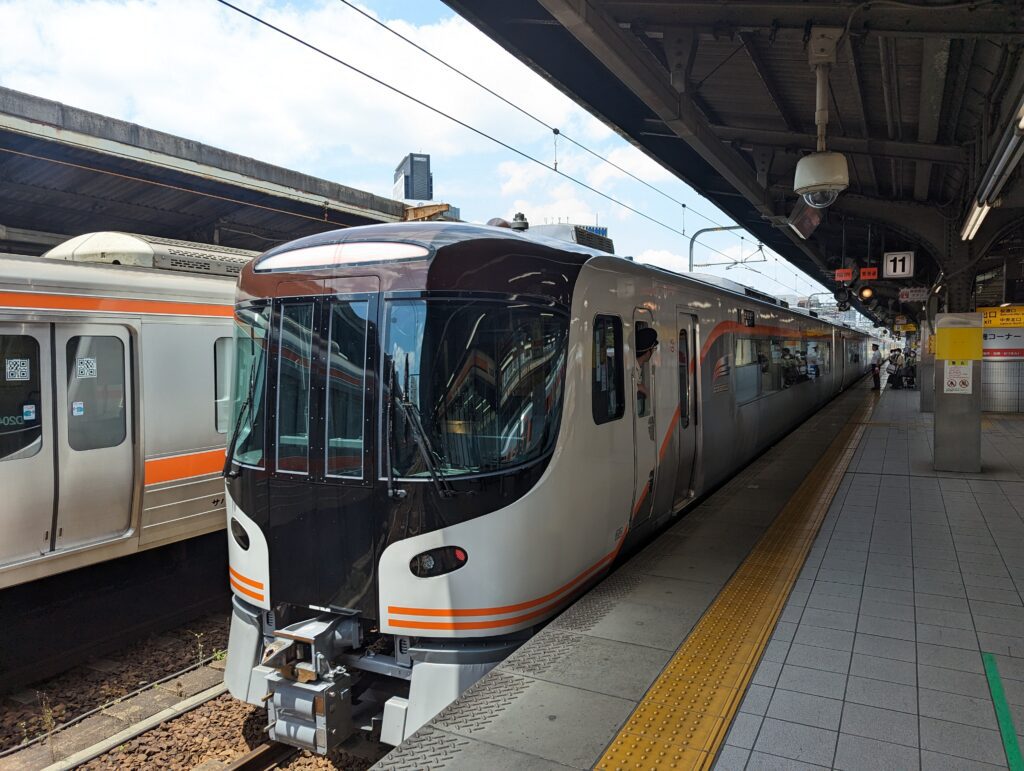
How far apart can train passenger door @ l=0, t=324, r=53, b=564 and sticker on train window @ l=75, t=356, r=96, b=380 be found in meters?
0.27

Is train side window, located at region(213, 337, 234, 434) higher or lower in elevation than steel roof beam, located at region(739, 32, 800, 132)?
lower

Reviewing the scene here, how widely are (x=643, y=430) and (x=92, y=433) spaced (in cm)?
461

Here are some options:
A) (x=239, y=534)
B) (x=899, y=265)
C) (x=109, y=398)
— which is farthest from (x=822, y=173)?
(x=899, y=265)

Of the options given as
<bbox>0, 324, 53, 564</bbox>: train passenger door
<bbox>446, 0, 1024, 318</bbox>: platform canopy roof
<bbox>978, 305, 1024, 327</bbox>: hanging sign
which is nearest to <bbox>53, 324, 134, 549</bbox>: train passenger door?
<bbox>0, 324, 53, 564</bbox>: train passenger door

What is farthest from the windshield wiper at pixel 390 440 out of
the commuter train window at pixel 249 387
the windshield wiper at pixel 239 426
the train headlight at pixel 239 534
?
the train headlight at pixel 239 534

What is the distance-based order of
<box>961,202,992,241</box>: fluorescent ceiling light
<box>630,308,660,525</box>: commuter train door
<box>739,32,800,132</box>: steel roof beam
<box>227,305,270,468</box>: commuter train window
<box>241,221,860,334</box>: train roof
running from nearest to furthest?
<box>241,221,860,334</box>: train roof → <box>227,305,270,468</box>: commuter train window → <box>630,308,660,525</box>: commuter train door → <box>739,32,800,132</box>: steel roof beam → <box>961,202,992,241</box>: fluorescent ceiling light

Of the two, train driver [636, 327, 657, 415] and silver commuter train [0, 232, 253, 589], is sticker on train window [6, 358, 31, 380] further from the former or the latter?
train driver [636, 327, 657, 415]

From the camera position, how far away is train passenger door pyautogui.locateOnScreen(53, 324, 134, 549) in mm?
5746

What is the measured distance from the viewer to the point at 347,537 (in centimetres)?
414

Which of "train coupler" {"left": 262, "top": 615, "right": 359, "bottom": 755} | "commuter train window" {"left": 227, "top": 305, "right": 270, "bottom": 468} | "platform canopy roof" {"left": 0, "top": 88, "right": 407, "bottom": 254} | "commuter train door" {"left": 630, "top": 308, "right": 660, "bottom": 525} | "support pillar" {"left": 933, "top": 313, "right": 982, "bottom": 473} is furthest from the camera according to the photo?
"support pillar" {"left": 933, "top": 313, "right": 982, "bottom": 473}

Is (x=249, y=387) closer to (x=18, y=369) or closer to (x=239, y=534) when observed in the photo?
(x=239, y=534)

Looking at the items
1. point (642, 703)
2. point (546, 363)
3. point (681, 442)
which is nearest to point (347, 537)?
point (546, 363)

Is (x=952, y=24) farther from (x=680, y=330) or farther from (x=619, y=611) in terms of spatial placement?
(x=619, y=611)

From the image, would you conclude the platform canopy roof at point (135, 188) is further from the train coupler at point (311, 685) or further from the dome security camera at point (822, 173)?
the dome security camera at point (822, 173)
